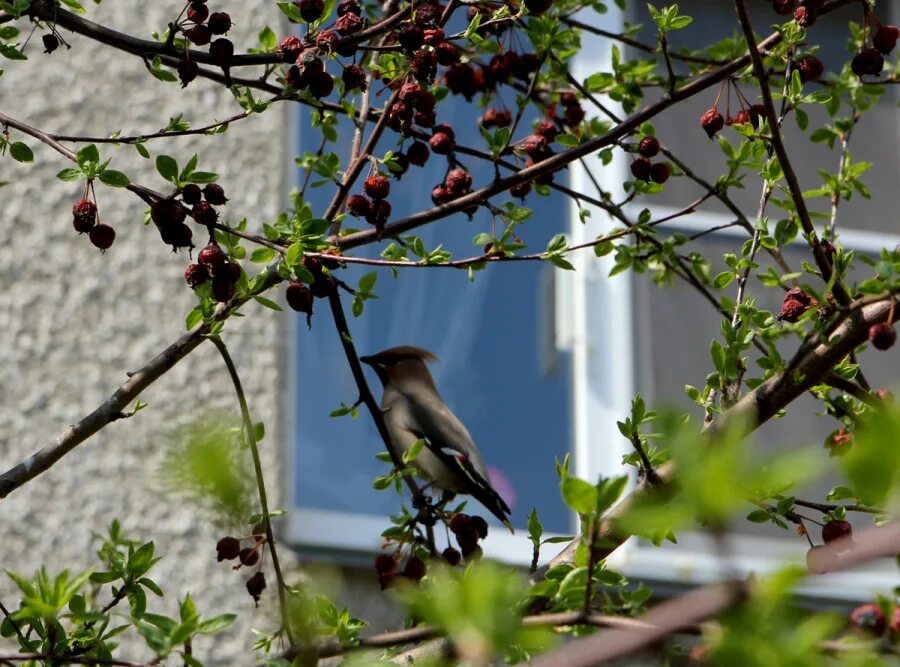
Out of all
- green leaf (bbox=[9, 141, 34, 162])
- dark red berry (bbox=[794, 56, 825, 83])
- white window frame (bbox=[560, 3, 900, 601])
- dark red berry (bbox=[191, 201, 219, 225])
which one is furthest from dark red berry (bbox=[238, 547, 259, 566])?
white window frame (bbox=[560, 3, 900, 601])

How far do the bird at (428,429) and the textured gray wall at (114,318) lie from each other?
0.83m

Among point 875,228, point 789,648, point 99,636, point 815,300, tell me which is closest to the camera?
point 789,648

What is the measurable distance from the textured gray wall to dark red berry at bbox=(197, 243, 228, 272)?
78.9 inches

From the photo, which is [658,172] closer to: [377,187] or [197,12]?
[377,187]

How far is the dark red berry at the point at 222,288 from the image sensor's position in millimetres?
1842

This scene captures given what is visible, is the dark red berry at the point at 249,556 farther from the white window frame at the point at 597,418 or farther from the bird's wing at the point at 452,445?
the white window frame at the point at 597,418

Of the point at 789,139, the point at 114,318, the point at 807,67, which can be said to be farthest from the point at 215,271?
the point at 789,139

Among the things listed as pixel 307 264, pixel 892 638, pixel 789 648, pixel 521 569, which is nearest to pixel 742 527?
pixel 521 569

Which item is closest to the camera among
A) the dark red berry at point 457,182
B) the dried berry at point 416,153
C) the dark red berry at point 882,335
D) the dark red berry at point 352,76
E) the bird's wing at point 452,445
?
the dark red berry at point 882,335

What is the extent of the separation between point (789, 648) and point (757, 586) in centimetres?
10

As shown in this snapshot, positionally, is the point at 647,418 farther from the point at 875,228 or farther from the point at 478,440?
the point at 875,228

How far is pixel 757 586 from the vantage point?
0.93 meters

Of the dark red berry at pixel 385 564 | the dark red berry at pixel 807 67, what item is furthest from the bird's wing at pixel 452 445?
the dark red berry at pixel 807 67

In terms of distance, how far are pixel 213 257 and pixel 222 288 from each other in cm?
5
